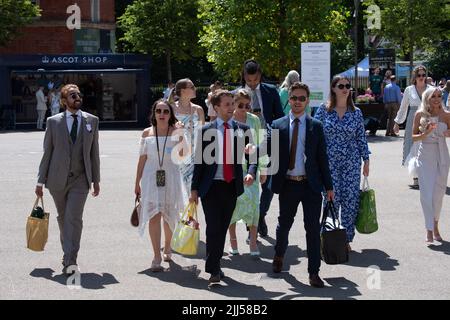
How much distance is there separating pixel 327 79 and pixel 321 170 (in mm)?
17111

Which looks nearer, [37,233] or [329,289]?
[329,289]

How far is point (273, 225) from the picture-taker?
1154cm

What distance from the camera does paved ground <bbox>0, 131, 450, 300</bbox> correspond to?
25.2 ft

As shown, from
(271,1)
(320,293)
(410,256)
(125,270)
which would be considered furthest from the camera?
(271,1)

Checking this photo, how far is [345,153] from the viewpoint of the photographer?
31.3 ft

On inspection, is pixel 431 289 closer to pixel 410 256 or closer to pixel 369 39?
pixel 410 256

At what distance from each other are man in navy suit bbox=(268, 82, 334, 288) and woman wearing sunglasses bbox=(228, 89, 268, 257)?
3.30ft

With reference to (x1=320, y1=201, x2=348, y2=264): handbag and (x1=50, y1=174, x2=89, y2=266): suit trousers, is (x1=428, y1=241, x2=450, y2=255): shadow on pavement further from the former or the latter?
(x1=50, y1=174, x2=89, y2=266): suit trousers

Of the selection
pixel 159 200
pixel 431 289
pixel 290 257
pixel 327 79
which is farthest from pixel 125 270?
pixel 327 79

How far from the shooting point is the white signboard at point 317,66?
2509 cm

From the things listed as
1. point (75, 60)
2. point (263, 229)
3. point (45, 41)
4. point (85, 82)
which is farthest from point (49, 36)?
point (263, 229)

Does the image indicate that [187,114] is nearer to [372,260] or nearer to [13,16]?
[372,260]

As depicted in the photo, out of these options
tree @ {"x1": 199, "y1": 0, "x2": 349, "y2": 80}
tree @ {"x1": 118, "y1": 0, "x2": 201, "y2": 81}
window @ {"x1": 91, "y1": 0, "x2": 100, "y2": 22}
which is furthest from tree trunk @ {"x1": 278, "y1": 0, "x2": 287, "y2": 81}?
window @ {"x1": 91, "y1": 0, "x2": 100, "y2": 22}

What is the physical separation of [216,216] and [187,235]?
44 cm
